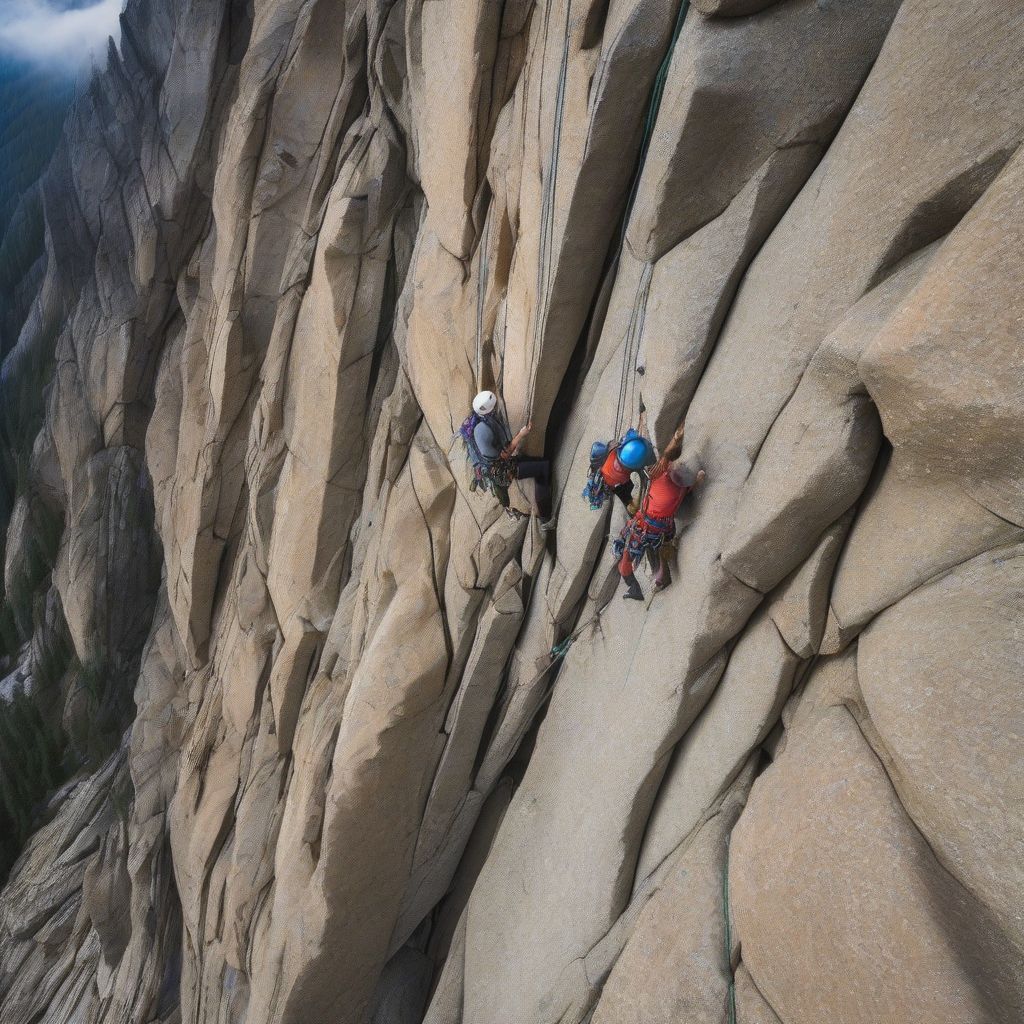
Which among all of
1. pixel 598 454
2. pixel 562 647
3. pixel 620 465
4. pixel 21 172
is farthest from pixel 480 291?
pixel 21 172

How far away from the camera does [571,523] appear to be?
929 cm

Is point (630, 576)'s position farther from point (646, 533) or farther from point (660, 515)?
point (660, 515)

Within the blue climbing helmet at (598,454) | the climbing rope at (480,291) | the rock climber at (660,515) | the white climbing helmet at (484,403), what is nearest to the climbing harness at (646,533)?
the rock climber at (660,515)

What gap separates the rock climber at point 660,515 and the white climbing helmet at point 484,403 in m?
2.69

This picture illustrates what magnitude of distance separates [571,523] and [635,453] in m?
2.67

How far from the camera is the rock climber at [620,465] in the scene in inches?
267

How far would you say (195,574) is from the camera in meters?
18.0

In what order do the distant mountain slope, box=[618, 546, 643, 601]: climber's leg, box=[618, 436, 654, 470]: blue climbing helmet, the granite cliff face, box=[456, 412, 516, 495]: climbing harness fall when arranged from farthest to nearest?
the distant mountain slope
box=[456, 412, 516, 495]: climbing harness
box=[618, 546, 643, 601]: climber's leg
box=[618, 436, 654, 470]: blue climbing helmet
the granite cliff face

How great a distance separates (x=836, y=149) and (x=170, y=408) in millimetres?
19187

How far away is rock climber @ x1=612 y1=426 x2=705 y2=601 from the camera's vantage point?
6797mm

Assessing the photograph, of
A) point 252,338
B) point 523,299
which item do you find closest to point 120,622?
point 252,338

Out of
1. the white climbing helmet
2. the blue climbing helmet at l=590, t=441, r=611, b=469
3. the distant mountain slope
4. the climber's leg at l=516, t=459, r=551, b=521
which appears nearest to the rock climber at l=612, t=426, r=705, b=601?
the blue climbing helmet at l=590, t=441, r=611, b=469

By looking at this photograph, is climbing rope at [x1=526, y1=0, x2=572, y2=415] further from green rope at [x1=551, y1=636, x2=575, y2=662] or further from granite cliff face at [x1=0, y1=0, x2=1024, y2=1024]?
green rope at [x1=551, y1=636, x2=575, y2=662]

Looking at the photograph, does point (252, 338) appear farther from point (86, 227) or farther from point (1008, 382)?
point (1008, 382)
